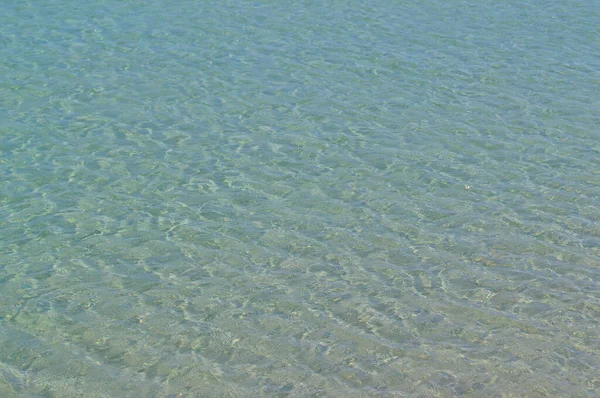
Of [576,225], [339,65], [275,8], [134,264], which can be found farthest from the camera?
[275,8]

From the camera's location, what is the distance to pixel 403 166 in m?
10.8

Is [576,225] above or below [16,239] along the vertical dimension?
above

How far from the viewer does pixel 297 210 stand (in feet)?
31.4

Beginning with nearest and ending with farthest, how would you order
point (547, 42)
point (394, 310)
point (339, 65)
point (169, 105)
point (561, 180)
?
1. point (394, 310)
2. point (561, 180)
3. point (169, 105)
4. point (339, 65)
5. point (547, 42)

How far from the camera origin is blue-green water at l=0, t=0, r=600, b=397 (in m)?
7.00

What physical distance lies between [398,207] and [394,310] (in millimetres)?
2209

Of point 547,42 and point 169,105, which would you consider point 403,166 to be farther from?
point 547,42

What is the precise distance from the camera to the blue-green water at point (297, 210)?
23.0 ft

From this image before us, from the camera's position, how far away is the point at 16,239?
882 cm

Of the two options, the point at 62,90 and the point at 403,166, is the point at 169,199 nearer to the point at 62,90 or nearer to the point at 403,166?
the point at 403,166

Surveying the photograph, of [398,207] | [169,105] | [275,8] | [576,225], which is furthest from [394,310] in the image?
[275,8]

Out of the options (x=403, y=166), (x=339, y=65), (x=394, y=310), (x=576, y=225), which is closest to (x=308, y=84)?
(x=339, y=65)

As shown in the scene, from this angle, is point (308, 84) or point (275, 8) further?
point (275, 8)

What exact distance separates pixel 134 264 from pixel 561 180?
5450mm
